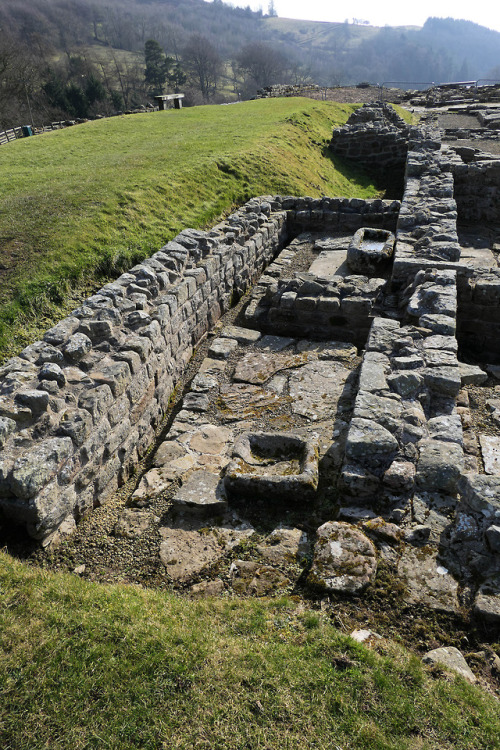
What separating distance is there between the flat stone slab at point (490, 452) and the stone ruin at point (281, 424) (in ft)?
0.07

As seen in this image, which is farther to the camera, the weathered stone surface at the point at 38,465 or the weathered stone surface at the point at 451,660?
the weathered stone surface at the point at 38,465

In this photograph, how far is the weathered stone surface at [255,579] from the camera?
12.1 ft

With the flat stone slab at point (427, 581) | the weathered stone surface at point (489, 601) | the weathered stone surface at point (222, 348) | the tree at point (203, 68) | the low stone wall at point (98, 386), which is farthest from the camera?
the tree at point (203, 68)

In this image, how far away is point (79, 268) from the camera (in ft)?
29.0

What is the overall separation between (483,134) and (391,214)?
44.7 ft

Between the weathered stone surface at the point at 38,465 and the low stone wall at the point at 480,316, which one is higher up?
the weathered stone surface at the point at 38,465

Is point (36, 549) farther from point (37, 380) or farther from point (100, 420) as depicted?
point (37, 380)

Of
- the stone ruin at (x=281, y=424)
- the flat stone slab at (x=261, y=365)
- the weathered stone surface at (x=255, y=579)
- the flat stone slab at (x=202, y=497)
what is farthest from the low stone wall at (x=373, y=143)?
the weathered stone surface at (x=255, y=579)

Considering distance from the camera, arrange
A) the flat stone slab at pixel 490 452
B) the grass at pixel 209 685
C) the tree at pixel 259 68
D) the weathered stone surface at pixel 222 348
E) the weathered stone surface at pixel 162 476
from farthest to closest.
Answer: the tree at pixel 259 68
the weathered stone surface at pixel 222 348
the flat stone slab at pixel 490 452
the weathered stone surface at pixel 162 476
the grass at pixel 209 685

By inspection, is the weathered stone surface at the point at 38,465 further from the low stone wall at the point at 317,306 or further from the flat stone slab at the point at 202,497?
the low stone wall at the point at 317,306

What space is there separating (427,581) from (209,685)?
5.72ft

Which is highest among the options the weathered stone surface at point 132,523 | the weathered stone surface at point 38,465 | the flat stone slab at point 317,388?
the weathered stone surface at point 38,465

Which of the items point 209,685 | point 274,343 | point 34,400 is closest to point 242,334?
point 274,343

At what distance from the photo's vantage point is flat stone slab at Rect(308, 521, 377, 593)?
3.52 m
